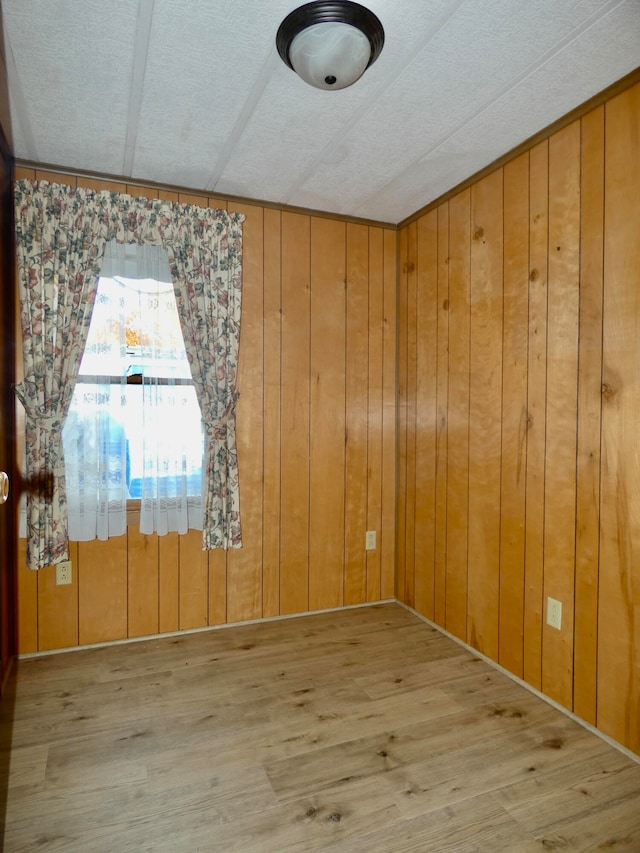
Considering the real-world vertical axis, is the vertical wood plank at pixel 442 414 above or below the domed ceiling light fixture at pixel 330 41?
below

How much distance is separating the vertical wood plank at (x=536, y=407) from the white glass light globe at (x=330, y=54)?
1014 millimetres

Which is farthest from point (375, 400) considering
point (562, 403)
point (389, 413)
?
point (562, 403)

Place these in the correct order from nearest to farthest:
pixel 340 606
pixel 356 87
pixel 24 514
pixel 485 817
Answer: pixel 485 817
pixel 356 87
pixel 24 514
pixel 340 606

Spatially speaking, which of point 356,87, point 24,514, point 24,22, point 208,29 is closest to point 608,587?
point 356,87

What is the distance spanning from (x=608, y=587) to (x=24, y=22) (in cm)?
276

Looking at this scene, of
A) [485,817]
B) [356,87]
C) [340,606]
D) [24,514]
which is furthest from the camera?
[340,606]

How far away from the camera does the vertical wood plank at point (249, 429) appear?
117 inches

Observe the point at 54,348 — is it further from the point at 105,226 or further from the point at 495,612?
the point at 495,612

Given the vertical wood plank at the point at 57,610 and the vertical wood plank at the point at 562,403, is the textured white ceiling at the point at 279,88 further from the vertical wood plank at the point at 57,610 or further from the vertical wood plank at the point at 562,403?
the vertical wood plank at the point at 57,610

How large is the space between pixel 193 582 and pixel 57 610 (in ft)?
2.23

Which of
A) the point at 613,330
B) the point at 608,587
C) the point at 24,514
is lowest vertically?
the point at 608,587

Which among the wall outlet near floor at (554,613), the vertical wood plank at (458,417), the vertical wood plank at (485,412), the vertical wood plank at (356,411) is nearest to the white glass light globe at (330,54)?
the vertical wood plank at (485,412)

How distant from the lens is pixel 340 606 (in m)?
3.24

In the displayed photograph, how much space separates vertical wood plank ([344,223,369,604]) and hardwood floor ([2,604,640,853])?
64cm
